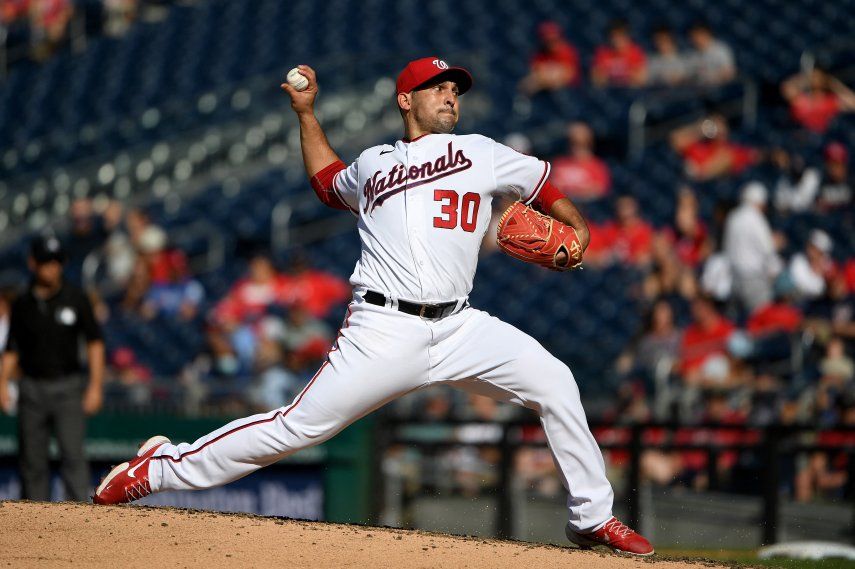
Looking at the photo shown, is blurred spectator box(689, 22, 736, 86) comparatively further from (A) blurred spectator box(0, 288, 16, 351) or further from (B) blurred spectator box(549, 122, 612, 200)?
(A) blurred spectator box(0, 288, 16, 351)

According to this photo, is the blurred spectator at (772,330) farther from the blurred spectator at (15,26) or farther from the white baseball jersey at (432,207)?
the blurred spectator at (15,26)

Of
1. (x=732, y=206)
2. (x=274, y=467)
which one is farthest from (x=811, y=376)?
(x=274, y=467)

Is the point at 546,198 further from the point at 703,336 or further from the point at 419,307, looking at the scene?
the point at 703,336

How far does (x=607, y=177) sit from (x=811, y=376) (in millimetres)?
3670

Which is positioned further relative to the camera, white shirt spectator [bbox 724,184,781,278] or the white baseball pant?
white shirt spectator [bbox 724,184,781,278]

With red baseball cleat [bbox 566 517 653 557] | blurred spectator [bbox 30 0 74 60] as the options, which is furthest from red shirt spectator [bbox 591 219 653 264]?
blurred spectator [bbox 30 0 74 60]

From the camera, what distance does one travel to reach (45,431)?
23.0ft

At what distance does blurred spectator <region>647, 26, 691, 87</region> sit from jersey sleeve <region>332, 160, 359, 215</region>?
8.96 metres

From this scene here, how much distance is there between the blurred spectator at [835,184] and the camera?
36.9 ft

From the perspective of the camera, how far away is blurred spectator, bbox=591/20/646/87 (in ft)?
43.9

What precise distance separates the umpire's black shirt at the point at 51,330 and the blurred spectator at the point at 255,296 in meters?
3.39

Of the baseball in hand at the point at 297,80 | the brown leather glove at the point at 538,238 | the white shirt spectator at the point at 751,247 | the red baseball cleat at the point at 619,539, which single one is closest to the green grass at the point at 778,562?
the red baseball cleat at the point at 619,539

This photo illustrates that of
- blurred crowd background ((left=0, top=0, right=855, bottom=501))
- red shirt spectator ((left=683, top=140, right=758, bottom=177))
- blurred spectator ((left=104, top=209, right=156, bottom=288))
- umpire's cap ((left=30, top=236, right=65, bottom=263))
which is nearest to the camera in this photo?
umpire's cap ((left=30, top=236, right=65, bottom=263))

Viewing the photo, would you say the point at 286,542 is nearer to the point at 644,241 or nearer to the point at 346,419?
the point at 346,419
